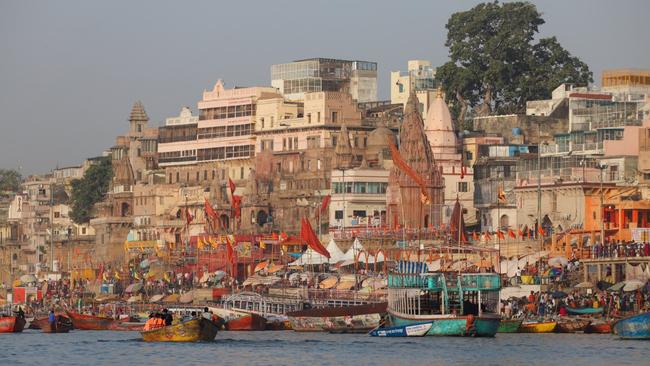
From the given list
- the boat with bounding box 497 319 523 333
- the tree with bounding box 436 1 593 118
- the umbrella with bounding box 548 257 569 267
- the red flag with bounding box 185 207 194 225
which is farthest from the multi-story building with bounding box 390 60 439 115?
the boat with bounding box 497 319 523 333

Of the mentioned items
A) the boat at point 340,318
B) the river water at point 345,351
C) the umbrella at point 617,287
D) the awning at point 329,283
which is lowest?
the river water at point 345,351

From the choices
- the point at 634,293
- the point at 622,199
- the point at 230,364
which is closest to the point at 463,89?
the point at 622,199

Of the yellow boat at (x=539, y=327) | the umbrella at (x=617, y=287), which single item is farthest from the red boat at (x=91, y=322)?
the umbrella at (x=617, y=287)

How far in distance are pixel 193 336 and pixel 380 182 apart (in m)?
43.9

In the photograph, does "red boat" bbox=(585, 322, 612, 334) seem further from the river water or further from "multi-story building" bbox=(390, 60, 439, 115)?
"multi-story building" bbox=(390, 60, 439, 115)

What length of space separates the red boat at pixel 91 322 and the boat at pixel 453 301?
24.7 metres

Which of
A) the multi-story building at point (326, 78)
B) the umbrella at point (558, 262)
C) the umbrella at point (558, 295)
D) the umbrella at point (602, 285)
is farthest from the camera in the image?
the multi-story building at point (326, 78)

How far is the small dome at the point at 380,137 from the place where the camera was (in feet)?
424

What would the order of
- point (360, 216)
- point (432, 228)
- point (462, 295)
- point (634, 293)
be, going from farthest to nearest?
point (360, 216), point (432, 228), point (634, 293), point (462, 295)

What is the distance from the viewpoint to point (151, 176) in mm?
152250

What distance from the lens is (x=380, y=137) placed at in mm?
129625

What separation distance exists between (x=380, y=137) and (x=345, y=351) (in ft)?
173

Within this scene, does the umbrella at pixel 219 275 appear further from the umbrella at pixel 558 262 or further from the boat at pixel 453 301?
the boat at pixel 453 301

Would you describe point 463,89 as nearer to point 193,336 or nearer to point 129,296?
point 129,296
